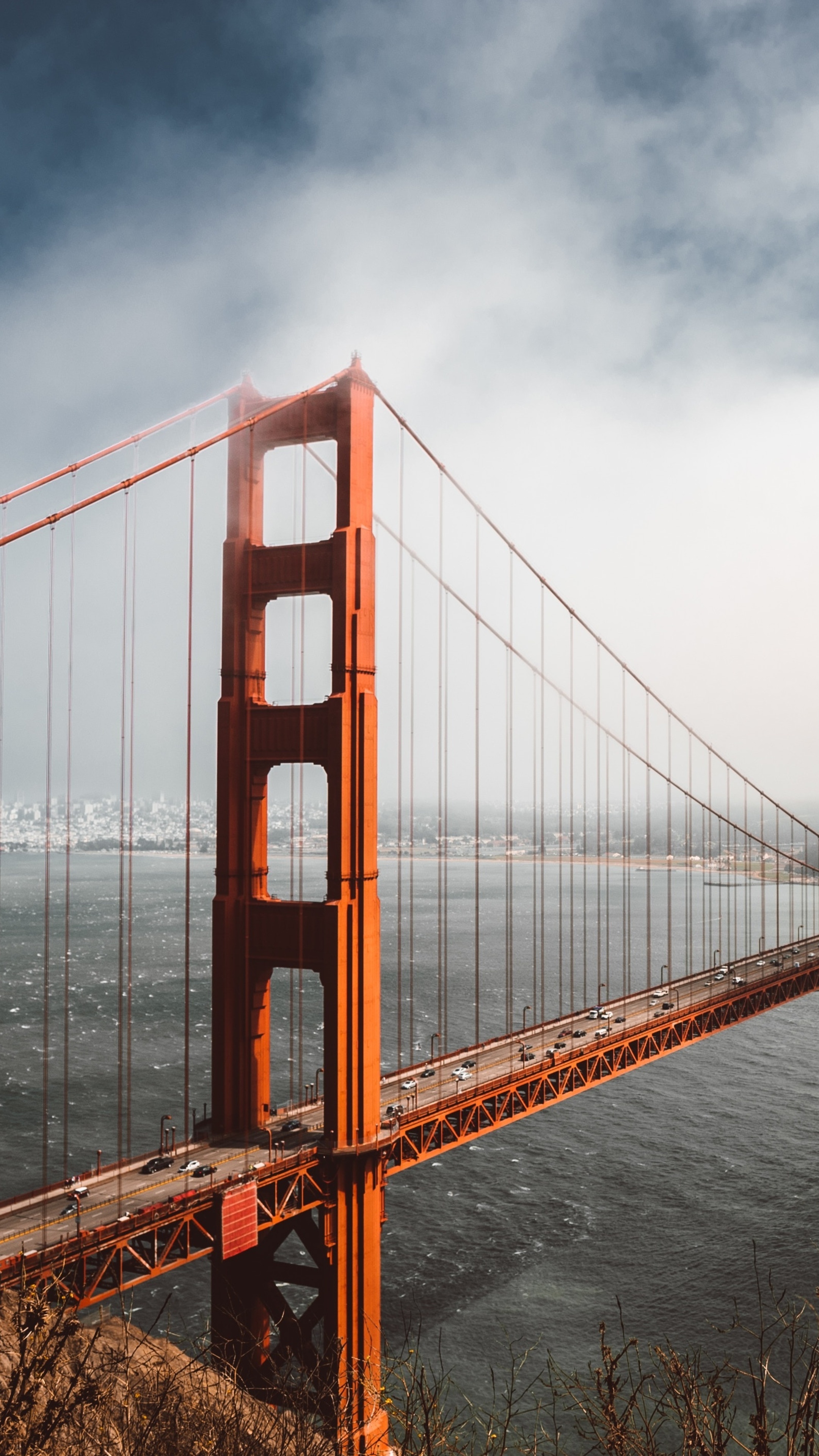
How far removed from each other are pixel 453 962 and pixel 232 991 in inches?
2046

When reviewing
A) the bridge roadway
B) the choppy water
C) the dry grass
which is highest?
the dry grass

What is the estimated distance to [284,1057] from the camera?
47.3m

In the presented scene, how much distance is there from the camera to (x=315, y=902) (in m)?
19.3

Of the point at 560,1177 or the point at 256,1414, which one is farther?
the point at 560,1177

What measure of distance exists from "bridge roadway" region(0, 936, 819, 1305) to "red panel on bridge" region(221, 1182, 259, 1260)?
0.71ft

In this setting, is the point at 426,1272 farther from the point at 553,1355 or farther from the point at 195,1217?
the point at 195,1217

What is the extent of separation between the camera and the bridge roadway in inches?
609

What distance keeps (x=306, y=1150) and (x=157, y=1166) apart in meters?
2.74

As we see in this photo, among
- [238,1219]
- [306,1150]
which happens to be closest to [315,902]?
[306,1150]

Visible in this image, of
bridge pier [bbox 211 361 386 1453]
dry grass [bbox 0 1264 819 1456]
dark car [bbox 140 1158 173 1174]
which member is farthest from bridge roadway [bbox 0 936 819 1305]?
dry grass [bbox 0 1264 819 1456]

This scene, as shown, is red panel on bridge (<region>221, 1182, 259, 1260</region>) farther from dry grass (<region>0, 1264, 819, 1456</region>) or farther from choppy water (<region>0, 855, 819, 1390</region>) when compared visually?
dry grass (<region>0, 1264, 819, 1456</region>)

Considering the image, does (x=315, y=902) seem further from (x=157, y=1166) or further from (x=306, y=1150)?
(x=157, y=1166)

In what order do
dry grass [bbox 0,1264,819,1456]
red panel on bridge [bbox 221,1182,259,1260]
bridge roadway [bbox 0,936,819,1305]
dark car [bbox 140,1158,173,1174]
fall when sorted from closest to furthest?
dry grass [bbox 0,1264,819,1456], bridge roadway [bbox 0,936,819,1305], red panel on bridge [bbox 221,1182,259,1260], dark car [bbox 140,1158,173,1174]

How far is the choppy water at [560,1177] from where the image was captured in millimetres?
26875
